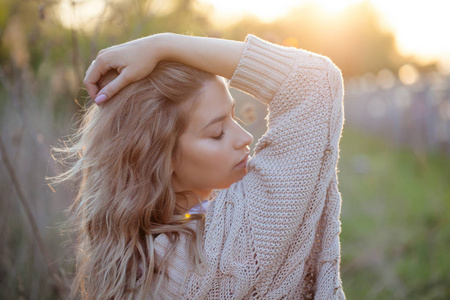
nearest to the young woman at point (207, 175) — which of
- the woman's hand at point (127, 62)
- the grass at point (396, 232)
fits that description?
the woman's hand at point (127, 62)

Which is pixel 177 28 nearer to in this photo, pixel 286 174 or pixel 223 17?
pixel 223 17

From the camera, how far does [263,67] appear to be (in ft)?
5.19

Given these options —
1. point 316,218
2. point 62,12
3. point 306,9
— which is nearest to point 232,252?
point 316,218

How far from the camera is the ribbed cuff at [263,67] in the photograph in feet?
5.18

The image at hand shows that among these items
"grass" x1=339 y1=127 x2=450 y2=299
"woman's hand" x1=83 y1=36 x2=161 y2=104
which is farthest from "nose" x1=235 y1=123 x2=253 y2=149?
"grass" x1=339 y1=127 x2=450 y2=299

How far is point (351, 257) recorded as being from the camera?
3.95m

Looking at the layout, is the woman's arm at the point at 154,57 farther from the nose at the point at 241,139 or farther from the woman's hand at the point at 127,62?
the nose at the point at 241,139

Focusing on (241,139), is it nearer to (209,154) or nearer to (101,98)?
(209,154)

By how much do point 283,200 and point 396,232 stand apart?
331 cm

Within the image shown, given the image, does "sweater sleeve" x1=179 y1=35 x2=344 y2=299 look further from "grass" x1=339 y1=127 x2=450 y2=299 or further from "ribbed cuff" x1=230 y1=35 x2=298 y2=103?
"grass" x1=339 y1=127 x2=450 y2=299

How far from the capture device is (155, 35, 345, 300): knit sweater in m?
1.44

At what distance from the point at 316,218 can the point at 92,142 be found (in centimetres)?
88

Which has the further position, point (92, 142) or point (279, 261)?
point (92, 142)

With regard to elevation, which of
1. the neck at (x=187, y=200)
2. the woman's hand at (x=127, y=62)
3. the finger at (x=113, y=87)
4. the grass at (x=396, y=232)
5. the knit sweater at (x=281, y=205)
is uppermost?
the woman's hand at (x=127, y=62)
